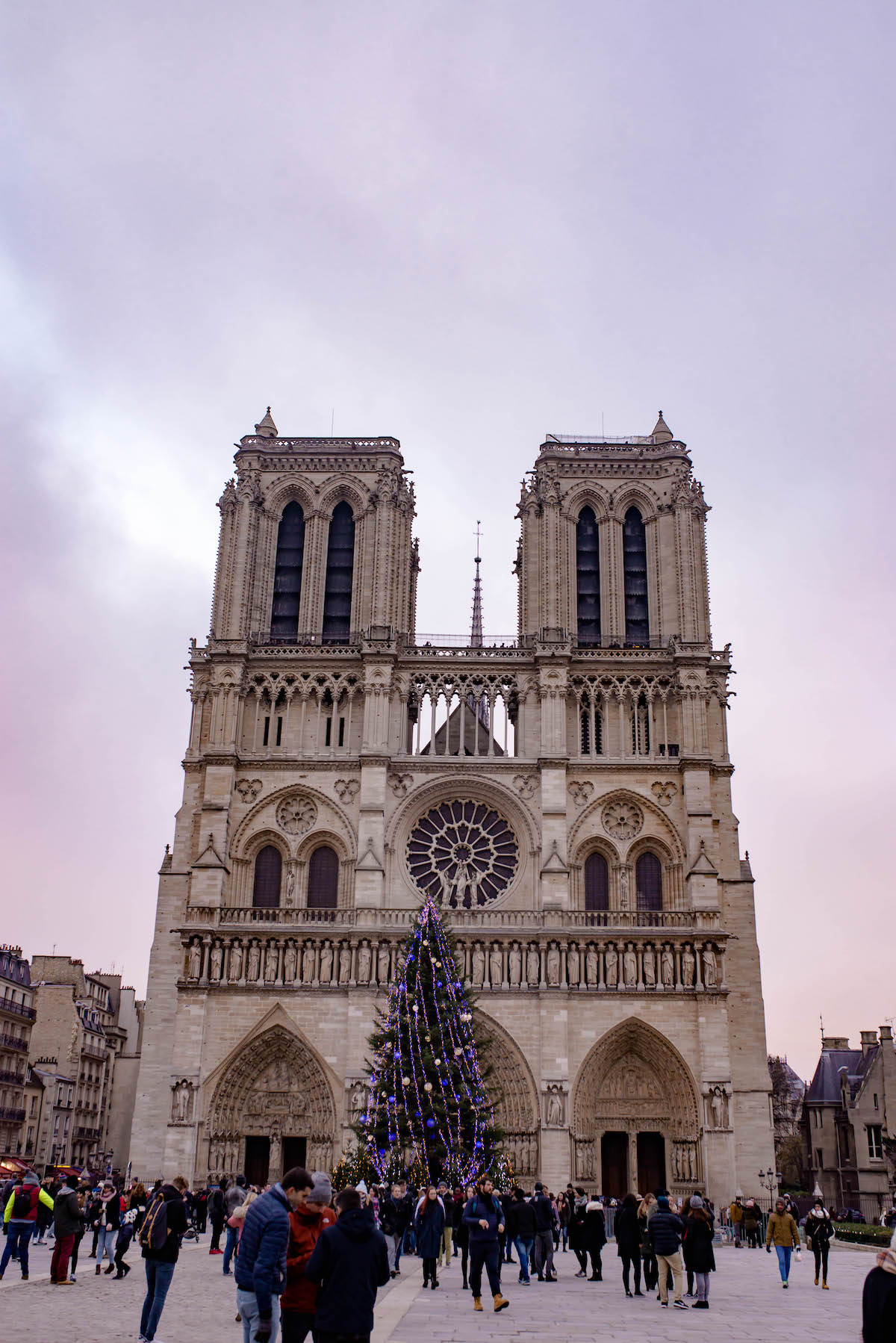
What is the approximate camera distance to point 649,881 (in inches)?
1567

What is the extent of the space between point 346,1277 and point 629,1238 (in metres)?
12.0

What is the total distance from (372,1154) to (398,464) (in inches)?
979

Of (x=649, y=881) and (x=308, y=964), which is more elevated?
(x=649, y=881)

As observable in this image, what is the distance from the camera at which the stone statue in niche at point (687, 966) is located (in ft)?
122

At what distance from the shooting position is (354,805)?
39875 mm

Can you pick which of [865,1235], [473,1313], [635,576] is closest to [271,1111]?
[865,1235]

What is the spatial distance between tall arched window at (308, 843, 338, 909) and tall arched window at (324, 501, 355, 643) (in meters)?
7.26

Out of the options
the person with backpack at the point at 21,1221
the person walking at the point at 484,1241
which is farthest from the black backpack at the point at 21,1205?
the person walking at the point at 484,1241

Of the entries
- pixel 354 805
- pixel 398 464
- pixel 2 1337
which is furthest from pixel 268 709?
pixel 2 1337

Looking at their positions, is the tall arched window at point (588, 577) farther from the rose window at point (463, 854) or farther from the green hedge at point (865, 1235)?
the green hedge at point (865, 1235)

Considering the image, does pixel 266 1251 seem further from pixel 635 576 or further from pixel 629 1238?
pixel 635 576

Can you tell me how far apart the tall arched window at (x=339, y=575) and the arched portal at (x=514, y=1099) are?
14124 mm

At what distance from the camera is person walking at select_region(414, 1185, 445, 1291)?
718 inches

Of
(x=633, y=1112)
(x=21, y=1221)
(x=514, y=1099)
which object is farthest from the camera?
(x=633, y=1112)
